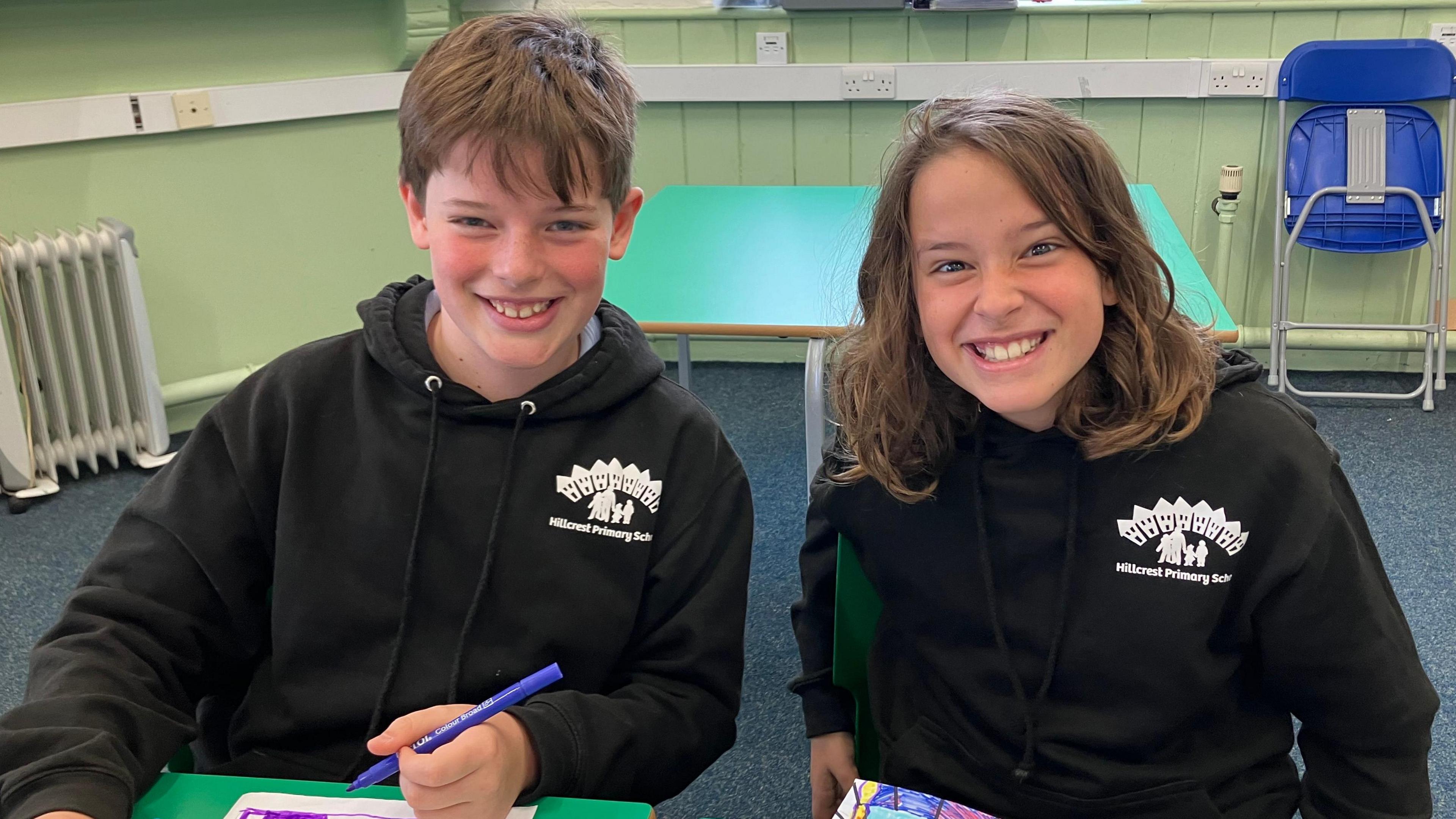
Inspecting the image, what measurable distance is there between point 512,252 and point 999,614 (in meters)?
0.57

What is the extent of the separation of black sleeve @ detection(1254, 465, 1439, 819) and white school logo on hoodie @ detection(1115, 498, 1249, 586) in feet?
0.19

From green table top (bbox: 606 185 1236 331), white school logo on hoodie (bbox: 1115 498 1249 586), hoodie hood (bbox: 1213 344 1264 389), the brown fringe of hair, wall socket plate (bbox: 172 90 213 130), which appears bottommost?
green table top (bbox: 606 185 1236 331)

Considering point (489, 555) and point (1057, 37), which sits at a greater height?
point (1057, 37)

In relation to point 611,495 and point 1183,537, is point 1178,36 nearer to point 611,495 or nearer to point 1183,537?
point 1183,537

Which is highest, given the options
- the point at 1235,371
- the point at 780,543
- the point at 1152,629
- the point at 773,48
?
the point at 773,48

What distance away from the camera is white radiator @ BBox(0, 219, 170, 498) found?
290 centimetres

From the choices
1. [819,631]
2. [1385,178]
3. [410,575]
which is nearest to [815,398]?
[819,631]

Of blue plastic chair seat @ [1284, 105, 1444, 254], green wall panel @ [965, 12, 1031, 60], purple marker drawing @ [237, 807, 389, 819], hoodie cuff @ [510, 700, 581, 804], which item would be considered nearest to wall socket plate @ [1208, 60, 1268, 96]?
blue plastic chair seat @ [1284, 105, 1444, 254]

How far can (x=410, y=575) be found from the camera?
113 centimetres

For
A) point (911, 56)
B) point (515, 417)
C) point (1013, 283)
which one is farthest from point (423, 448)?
point (911, 56)

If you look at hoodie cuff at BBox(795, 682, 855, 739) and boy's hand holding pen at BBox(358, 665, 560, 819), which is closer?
boy's hand holding pen at BBox(358, 665, 560, 819)

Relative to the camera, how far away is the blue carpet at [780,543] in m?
1.96

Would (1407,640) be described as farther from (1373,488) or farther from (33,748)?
(1373,488)

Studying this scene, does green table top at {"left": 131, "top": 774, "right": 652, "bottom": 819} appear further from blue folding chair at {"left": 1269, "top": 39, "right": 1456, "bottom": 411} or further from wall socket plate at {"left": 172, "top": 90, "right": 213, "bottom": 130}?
blue folding chair at {"left": 1269, "top": 39, "right": 1456, "bottom": 411}
